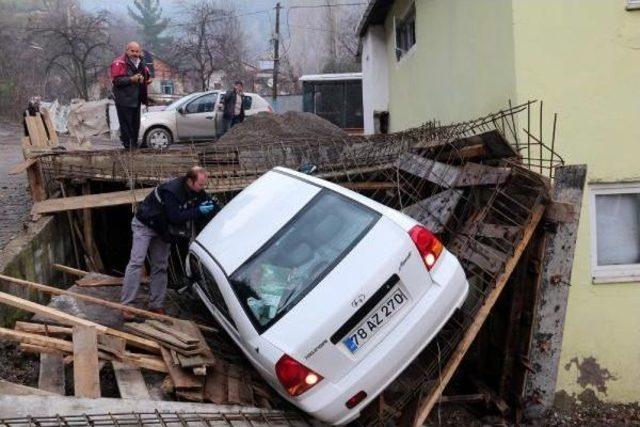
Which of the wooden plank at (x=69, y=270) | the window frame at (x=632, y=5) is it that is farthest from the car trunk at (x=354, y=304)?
the window frame at (x=632, y=5)

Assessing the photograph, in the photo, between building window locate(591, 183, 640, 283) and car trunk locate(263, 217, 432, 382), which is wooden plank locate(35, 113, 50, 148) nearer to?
car trunk locate(263, 217, 432, 382)

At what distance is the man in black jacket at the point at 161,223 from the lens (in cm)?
562

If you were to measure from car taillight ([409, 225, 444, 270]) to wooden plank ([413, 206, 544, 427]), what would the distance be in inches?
24.9

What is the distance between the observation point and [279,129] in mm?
11000

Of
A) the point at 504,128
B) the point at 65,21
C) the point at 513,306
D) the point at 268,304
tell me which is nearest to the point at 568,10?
the point at 504,128

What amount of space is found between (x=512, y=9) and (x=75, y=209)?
5.53m

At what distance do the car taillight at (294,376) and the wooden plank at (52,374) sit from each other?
5.17 ft

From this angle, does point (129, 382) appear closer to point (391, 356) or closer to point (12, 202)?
point (391, 356)

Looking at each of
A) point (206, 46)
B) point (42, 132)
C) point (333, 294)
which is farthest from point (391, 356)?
point (206, 46)

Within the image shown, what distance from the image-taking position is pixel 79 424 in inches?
143

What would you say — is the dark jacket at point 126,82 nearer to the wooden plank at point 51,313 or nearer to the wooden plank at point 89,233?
the wooden plank at point 89,233

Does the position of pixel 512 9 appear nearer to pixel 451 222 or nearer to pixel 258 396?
pixel 451 222

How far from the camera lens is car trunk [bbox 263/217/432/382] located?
400 cm

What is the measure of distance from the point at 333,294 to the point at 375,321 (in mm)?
343
